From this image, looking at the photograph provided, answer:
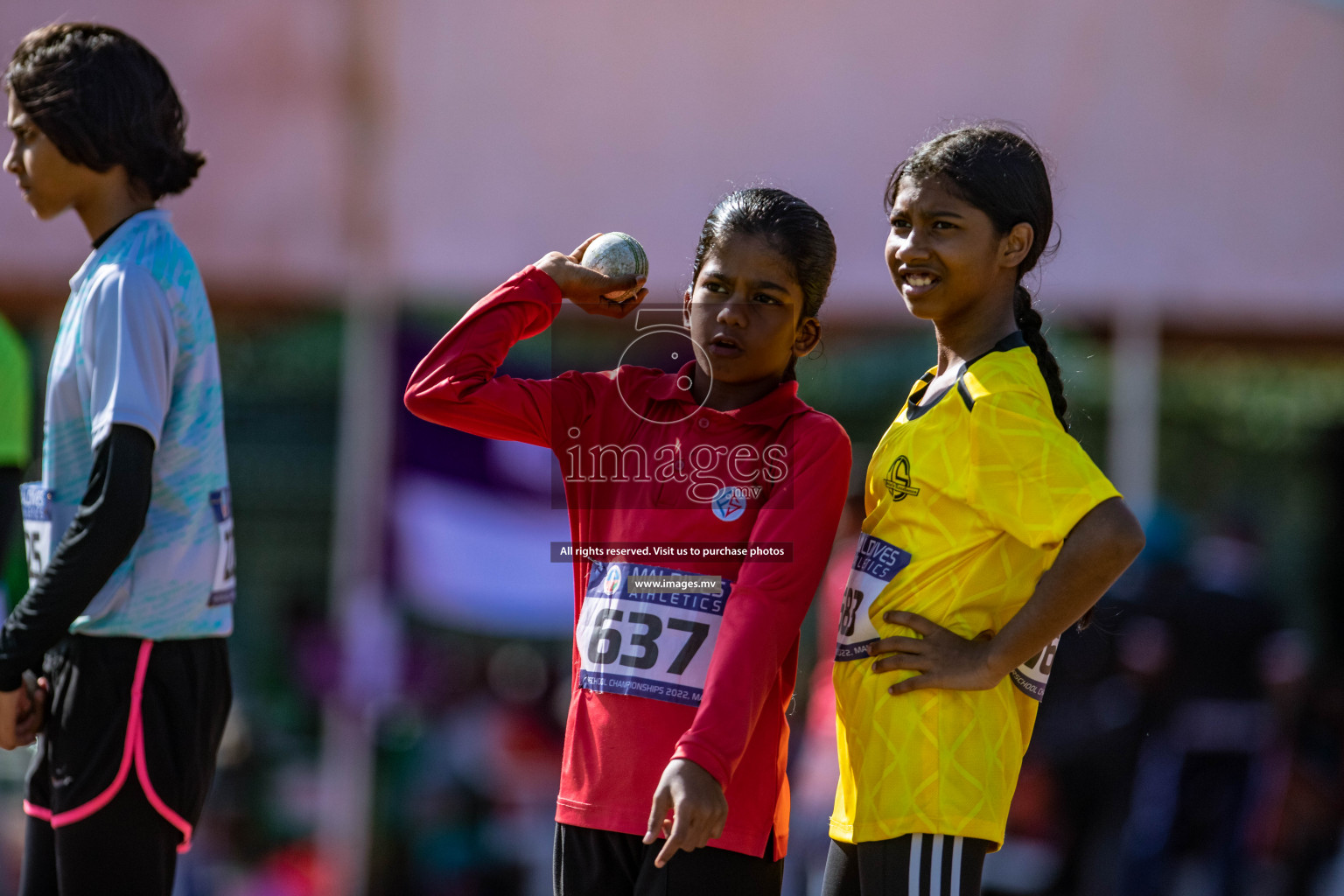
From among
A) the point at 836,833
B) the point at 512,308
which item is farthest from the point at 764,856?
the point at 512,308

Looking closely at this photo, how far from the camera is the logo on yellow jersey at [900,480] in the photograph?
6.55 ft

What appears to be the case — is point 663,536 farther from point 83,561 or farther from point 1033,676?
point 83,561

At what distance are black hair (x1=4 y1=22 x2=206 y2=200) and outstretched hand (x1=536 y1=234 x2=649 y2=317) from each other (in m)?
0.71

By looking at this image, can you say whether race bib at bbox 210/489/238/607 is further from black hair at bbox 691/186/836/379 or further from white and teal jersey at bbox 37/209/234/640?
black hair at bbox 691/186/836/379

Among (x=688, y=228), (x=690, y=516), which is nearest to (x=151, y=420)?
(x=690, y=516)

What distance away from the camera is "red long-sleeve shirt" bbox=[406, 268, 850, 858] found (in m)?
1.89

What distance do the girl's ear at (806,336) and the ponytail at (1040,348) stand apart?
1.04 feet

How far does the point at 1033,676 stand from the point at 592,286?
917 mm

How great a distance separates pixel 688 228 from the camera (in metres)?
4.96

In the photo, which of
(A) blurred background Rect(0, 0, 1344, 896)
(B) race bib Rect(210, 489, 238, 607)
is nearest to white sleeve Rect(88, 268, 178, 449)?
(B) race bib Rect(210, 489, 238, 607)

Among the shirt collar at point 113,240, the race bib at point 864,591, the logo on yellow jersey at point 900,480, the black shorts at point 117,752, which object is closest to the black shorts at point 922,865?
the race bib at point 864,591

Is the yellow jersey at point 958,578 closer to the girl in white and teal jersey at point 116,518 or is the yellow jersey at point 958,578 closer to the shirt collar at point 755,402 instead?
the shirt collar at point 755,402

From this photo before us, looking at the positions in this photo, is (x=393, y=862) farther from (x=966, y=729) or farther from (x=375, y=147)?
(x=966, y=729)

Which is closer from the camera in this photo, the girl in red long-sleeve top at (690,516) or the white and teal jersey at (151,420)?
the girl in red long-sleeve top at (690,516)
